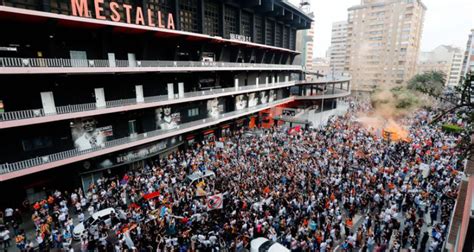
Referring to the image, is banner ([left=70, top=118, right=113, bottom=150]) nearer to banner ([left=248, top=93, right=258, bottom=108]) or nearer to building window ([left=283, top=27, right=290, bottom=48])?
banner ([left=248, top=93, right=258, bottom=108])

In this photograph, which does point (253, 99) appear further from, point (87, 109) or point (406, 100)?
point (406, 100)

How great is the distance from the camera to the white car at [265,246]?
35.6 feet

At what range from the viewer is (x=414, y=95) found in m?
49.7

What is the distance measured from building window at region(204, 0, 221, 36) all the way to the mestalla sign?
5.18m

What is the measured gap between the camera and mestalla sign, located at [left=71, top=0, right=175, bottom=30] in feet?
54.0

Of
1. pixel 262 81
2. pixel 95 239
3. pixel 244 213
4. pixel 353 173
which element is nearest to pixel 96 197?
pixel 95 239

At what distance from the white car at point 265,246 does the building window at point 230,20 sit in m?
25.1

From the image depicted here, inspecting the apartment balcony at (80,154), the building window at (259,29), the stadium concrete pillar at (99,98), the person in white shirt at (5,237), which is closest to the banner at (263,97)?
the building window at (259,29)

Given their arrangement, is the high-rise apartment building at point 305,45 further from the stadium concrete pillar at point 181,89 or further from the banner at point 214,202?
the banner at point 214,202

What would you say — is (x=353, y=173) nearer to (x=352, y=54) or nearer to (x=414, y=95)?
(x=414, y=95)

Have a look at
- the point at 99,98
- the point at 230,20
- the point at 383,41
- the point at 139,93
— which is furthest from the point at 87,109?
the point at 383,41

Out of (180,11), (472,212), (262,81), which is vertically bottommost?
(472,212)

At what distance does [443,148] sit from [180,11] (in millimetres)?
29178

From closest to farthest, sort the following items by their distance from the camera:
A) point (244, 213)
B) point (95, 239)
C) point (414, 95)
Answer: point (95, 239) < point (244, 213) < point (414, 95)
